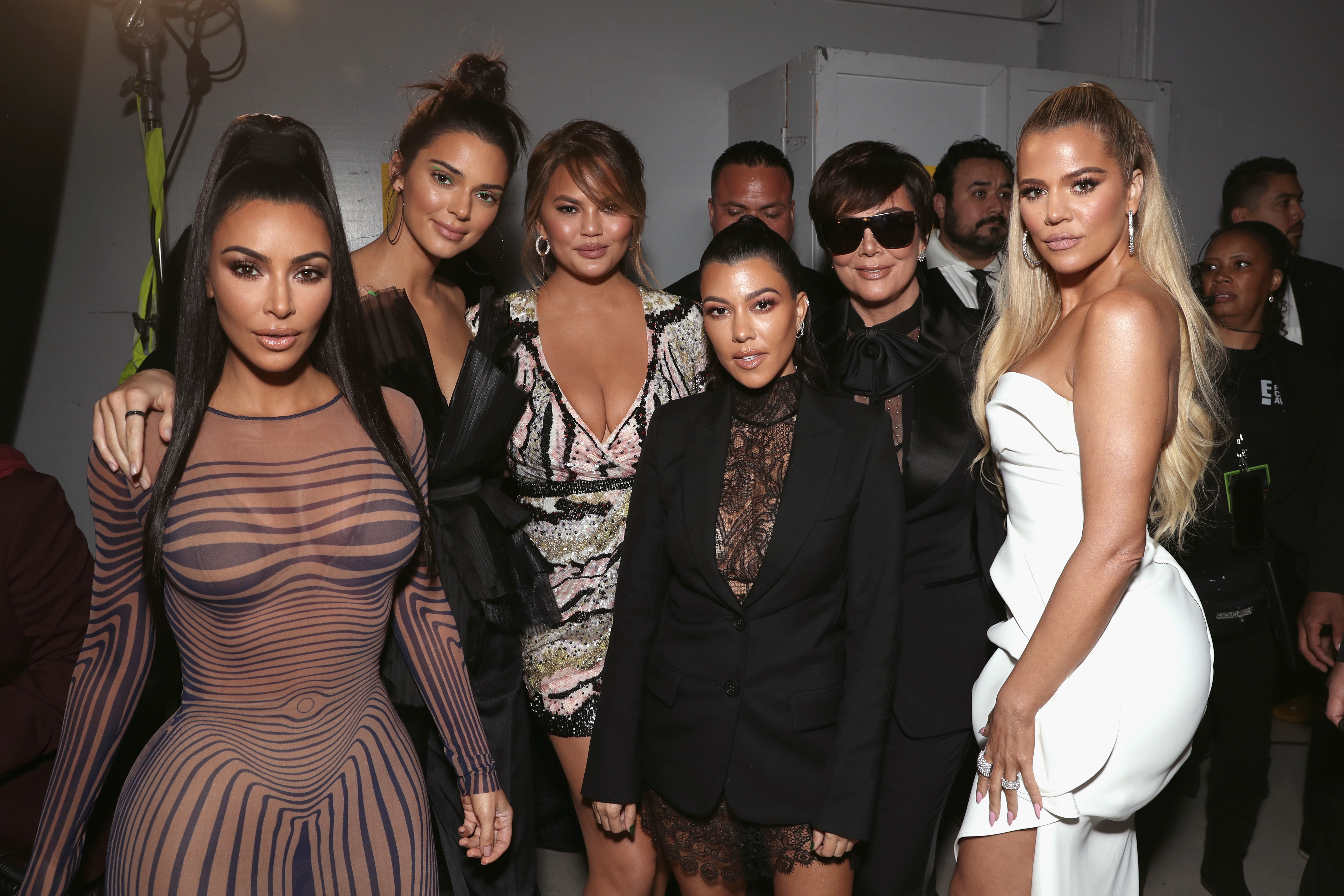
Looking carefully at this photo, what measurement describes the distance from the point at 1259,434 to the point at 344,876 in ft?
10.2

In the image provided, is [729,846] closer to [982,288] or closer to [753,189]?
[982,288]

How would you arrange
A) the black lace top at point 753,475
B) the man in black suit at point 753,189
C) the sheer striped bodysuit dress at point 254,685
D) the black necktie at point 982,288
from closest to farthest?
the sheer striped bodysuit dress at point 254,685 → the black lace top at point 753,475 → the black necktie at point 982,288 → the man in black suit at point 753,189

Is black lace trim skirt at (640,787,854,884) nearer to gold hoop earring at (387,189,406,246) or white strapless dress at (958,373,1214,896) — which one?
white strapless dress at (958,373,1214,896)

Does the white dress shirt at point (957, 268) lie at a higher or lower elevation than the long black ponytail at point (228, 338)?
higher

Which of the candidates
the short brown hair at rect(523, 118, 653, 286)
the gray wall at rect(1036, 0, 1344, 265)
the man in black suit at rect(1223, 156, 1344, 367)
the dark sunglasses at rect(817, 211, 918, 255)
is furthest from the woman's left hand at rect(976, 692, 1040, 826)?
the gray wall at rect(1036, 0, 1344, 265)

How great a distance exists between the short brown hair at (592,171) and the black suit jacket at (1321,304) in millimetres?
3498

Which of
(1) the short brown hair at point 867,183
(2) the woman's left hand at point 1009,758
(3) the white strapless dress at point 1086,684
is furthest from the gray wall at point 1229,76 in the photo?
(2) the woman's left hand at point 1009,758

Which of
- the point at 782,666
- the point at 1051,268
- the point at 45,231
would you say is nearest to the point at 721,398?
the point at 782,666

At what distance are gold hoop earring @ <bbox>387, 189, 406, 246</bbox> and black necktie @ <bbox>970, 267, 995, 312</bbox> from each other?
6.00 ft

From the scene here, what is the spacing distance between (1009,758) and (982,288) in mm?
2097

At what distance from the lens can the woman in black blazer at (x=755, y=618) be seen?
1.88 meters

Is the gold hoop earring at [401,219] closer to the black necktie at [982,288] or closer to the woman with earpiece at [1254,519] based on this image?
the black necktie at [982,288]

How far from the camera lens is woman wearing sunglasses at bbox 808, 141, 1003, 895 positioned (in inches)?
88.4

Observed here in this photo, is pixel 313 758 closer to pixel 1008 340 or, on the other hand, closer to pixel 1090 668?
pixel 1090 668
